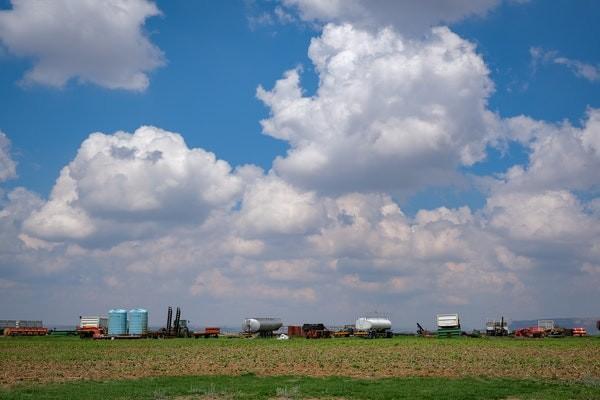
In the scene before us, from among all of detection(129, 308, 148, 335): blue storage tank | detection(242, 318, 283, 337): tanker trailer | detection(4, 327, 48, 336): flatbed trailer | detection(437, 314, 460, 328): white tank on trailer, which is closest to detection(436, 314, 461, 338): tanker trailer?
detection(437, 314, 460, 328): white tank on trailer

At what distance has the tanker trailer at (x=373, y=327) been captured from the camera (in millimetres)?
94250

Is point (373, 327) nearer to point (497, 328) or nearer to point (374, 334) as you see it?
point (374, 334)

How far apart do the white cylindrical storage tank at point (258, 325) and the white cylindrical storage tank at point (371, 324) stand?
15.1 m

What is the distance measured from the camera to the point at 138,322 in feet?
297

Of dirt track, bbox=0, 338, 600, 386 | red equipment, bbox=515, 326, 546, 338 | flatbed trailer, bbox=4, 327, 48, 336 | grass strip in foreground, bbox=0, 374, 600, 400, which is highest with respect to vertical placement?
grass strip in foreground, bbox=0, 374, 600, 400

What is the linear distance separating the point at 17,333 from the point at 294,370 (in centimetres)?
7442

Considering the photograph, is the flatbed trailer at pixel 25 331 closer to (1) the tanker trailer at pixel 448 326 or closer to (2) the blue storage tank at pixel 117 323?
(2) the blue storage tank at pixel 117 323

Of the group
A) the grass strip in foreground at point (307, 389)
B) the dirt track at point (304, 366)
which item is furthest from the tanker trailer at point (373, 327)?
the grass strip in foreground at point (307, 389)

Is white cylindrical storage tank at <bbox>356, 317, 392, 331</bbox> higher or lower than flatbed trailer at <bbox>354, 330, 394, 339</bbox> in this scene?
higher

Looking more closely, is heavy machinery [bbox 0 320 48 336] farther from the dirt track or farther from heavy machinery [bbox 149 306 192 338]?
the dirt track

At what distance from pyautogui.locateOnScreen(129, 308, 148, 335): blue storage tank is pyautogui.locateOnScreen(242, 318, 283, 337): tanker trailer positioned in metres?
17.2

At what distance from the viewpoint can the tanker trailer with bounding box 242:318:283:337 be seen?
98.3m

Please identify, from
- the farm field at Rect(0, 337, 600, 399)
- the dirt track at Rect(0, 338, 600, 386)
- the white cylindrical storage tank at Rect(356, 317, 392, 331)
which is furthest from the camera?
the white cylindrical storage tank at Rect(356, 317, 392, 331)

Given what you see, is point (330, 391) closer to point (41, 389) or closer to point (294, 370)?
point (294, 370)
